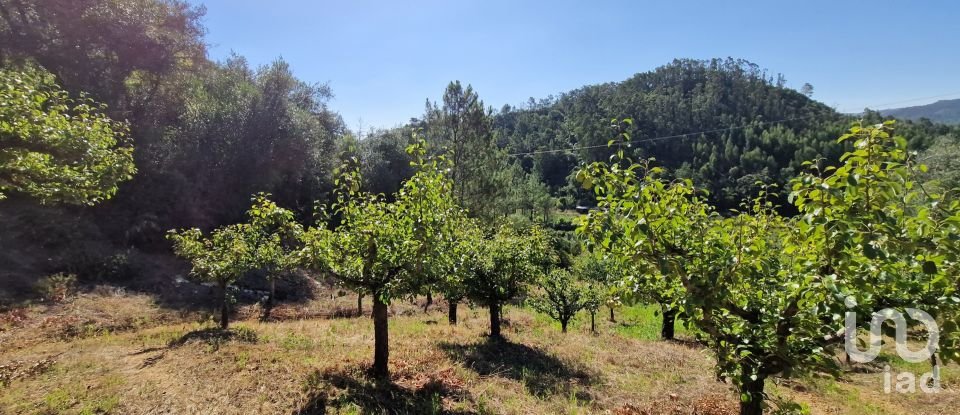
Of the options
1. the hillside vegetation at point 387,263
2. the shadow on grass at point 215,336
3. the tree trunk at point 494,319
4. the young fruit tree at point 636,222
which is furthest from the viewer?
the tree trunk at point 494,319

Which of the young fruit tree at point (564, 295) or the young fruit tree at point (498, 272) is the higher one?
the young fruit tree at point (498, 272)

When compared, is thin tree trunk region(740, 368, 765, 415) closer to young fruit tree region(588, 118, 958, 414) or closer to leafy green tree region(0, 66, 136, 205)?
young fruit tree region(588, 118, 958, 414)

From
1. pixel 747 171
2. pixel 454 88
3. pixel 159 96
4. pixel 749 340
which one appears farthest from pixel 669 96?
pixel 749 340

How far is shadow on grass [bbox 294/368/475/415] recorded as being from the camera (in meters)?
7.27

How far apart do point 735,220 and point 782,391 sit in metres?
8.75

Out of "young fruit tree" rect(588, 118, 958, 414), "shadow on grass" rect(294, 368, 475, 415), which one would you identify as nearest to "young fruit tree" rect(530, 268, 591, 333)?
"shadow on grass" rect(294, 368, 475, 415)

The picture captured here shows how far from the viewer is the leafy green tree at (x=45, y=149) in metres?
6.88

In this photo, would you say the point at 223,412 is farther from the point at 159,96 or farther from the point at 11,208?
the point at 159,96

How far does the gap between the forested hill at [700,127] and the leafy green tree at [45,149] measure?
7622cm

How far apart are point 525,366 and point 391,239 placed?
18.2ft

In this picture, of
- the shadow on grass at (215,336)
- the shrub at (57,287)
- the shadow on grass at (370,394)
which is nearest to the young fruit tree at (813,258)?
the shadow on grass at (370,394)

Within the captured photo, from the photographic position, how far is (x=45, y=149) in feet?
24.6

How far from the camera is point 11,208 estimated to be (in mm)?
18078

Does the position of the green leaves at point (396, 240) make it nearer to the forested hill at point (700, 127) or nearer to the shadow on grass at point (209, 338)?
the shadow on grass at point (209, 338)
